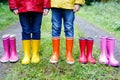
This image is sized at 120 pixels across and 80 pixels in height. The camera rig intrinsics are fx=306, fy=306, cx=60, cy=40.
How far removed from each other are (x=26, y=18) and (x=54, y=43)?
629mm

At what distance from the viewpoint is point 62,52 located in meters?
5.98

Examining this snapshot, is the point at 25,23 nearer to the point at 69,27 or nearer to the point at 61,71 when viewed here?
the point at 69,27

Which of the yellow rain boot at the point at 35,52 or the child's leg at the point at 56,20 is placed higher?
the child's leg at the point at 56,20

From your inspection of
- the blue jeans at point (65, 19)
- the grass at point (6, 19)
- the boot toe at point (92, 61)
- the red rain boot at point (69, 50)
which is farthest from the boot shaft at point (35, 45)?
the grass at point (6, 19)

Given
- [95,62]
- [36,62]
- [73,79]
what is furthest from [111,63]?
[36,62]

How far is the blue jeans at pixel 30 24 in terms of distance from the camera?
5.04 metres

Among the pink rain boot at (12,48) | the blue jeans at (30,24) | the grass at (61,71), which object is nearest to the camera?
the grass at (61,71)

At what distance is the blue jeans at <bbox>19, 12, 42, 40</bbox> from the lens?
16.5 ft

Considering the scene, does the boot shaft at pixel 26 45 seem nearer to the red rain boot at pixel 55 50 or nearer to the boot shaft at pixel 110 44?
the red rain boot at pixel 55 50

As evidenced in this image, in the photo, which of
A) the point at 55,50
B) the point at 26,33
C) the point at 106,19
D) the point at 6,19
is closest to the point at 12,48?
the point at 26,33

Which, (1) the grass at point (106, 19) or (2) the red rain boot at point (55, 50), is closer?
(2) the red rain boot at point (55, 50)

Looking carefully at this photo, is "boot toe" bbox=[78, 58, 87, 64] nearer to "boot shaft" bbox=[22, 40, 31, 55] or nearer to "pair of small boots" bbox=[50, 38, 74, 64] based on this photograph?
"pair of small boots" bbox=[50, 38, 74, 64]

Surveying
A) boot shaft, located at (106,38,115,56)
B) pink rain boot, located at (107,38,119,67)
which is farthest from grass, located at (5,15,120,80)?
boot shaft, located at (106,38,115,56)

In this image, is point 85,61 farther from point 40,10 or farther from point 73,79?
point 40,10
